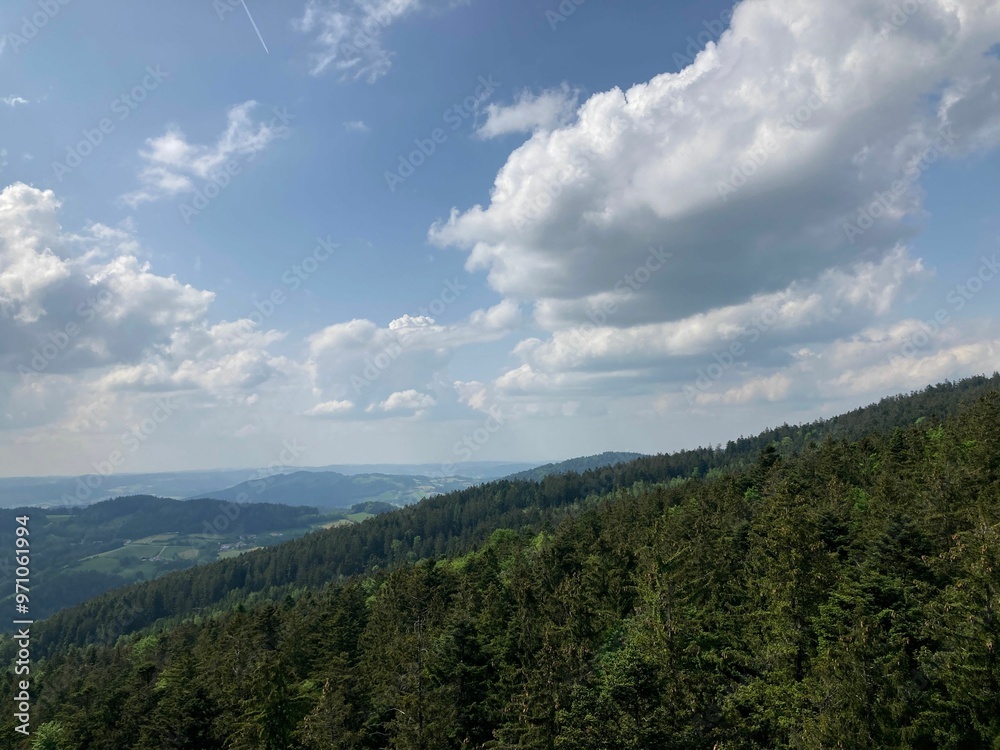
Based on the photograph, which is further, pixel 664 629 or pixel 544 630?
pixel 544 630

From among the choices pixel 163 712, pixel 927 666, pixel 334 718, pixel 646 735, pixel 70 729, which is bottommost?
pixel 70 729

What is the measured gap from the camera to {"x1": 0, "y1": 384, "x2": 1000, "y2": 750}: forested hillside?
26.7 metres

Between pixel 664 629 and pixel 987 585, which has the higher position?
pixel 987 585

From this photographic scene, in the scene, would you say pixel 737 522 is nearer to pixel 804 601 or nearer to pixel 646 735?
pixel 804 601

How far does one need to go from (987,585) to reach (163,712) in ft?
201

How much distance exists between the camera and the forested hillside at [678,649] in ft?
87.6

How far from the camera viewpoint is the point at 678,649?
99.7ft

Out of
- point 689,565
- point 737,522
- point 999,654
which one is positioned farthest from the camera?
point 737,522

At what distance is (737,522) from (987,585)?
33.9 metres

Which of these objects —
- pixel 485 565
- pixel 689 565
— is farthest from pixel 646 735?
pixel 485 565

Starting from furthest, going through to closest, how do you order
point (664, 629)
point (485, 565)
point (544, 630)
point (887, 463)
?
point (485, 565) < point (887, 463) < point (544, 630) < point (664, 629)

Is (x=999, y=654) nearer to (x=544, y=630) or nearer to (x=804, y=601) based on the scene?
(x=804, y=601)

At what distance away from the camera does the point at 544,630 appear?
4481cm

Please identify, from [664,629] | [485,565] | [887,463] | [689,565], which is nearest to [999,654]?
[664,629]
